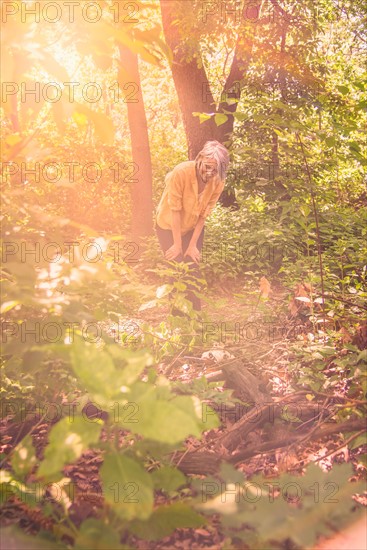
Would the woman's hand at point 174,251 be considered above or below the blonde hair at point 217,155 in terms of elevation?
below

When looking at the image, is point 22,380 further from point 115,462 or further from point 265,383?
point 265,383

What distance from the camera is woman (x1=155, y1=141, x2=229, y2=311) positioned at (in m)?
4.70

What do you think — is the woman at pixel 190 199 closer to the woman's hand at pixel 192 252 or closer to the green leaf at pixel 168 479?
the woman's hand at pixel 192 252

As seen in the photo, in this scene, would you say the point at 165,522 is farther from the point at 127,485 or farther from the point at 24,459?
the point at 24,459

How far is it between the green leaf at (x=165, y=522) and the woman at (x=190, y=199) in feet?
11.6

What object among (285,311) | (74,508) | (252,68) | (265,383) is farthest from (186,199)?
(252,68)

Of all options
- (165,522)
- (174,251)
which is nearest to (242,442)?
(165,522)

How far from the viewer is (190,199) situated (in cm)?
499

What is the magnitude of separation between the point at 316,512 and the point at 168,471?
18.4 inches

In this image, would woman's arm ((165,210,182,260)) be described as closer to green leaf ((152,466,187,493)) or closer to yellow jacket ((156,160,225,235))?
yellow jacket ((156,160,225,235))


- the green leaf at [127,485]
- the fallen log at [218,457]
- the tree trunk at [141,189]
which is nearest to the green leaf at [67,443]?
the green leaf at [127,485]

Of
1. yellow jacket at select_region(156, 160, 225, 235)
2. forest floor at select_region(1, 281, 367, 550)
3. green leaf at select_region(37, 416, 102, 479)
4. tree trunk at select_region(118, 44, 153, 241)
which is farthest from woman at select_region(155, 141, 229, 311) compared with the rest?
tree trunk at select_region(118, 44, 153, 241)

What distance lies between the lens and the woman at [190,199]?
15.4 feet

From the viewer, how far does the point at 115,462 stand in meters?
1.33
